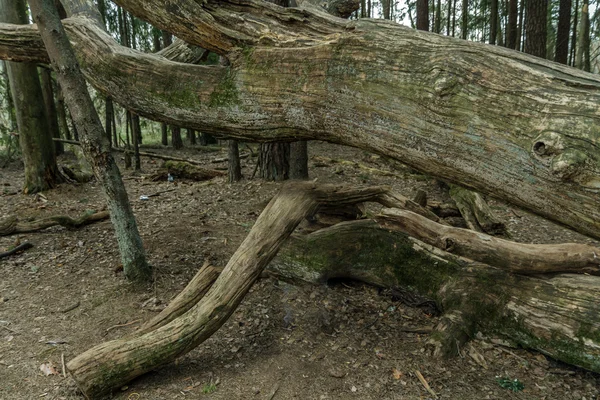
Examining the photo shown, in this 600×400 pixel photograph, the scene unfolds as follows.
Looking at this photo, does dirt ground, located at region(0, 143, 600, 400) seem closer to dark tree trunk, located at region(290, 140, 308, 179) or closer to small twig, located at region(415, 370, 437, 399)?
small twig, located at region(415, 370, 437, 399)

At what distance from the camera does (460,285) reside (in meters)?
3.75

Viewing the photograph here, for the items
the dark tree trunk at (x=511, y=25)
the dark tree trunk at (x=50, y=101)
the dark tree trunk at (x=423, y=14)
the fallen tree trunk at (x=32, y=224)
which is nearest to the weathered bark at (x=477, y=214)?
the fallen tree trunk at (x=32, y=224)

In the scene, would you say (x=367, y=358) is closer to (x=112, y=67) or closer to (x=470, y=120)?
(x=470, y=120)

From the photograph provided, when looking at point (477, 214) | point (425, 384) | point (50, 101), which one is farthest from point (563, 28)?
point (50, 101)

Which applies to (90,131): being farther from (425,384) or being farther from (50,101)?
(50,101)

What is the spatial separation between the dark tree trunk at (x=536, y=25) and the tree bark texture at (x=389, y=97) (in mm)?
7760

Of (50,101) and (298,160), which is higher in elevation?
(50,101)

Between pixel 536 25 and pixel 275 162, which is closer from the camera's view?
pixel 275 162

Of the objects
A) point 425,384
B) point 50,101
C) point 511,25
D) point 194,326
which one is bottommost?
point 425,384

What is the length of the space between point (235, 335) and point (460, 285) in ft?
7.15

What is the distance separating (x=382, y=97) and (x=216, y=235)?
3.43m

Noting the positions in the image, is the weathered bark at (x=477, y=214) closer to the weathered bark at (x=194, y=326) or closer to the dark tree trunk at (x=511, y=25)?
the weathered bark at (x=194, y=326)

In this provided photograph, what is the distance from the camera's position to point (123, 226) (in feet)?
12.8

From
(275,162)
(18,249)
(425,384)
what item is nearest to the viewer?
(425,384)
